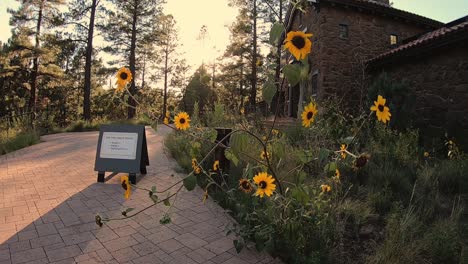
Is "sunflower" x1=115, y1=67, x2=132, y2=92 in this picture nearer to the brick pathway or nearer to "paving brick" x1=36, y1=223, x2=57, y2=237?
the brick pathway

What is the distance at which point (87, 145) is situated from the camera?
27.7 feet

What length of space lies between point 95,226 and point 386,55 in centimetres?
985

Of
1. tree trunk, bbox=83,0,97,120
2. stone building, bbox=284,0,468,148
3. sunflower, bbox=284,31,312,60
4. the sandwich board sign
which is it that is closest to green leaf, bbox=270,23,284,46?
sunflower, bbox=284,31,312,60

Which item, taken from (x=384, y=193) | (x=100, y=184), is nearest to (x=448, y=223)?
(x=384, y=193)

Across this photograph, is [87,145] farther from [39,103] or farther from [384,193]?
[39,103]

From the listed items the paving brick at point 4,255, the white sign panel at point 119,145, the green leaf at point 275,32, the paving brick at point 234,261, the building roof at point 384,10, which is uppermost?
the building roof at point 384,10

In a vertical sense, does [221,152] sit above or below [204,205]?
above

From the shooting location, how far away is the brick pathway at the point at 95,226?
2658mm

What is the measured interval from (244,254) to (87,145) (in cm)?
709

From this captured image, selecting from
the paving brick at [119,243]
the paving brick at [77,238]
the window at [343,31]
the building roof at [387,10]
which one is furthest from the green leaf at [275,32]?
the window at [343,31]

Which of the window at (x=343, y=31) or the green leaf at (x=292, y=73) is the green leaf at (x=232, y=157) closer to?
the green leaf at (x=292, y=73)

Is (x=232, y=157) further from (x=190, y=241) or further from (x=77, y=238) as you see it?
(x=77, y=238)

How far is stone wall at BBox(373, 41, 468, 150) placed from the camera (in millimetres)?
7773

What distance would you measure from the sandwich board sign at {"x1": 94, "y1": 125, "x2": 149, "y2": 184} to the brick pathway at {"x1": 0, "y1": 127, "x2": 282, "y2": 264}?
0.82 feet
